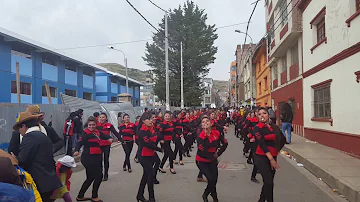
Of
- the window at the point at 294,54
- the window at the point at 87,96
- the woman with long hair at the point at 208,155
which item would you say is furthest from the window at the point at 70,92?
the woman with long hair at the point at 208,155

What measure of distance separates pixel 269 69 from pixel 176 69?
13.7m

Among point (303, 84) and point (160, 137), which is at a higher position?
point (303, 84)

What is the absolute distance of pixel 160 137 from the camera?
8078 millimetres

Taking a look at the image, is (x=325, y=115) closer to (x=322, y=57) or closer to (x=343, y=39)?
(x=322, y=57)

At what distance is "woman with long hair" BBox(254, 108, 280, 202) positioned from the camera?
187 inches

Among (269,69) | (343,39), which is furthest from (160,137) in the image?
(269,69)

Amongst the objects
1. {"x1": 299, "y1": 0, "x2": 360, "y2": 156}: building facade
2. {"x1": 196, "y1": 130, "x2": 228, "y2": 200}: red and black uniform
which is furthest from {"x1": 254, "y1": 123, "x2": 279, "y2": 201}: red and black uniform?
{"x1": 299, "y1": 0, "x2": 360, "y2": 156}: building facade

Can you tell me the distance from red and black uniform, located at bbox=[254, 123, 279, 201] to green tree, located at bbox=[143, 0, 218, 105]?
31.2 m

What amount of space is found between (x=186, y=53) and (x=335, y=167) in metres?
29.1

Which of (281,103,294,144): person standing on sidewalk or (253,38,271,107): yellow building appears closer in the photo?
(281,103,294,144): person standing on sidewalk

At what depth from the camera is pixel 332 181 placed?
22.0 feet

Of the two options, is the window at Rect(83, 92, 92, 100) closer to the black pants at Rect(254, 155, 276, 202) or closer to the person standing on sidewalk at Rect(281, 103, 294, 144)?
the person standing on sidewalk at Rect(281, 103, 294, 144)

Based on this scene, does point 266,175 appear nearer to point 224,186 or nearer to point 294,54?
point 224,186

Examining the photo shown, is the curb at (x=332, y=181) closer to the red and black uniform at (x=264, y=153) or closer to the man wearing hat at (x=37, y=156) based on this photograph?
the red and black uniform at (x=264, y=153)
